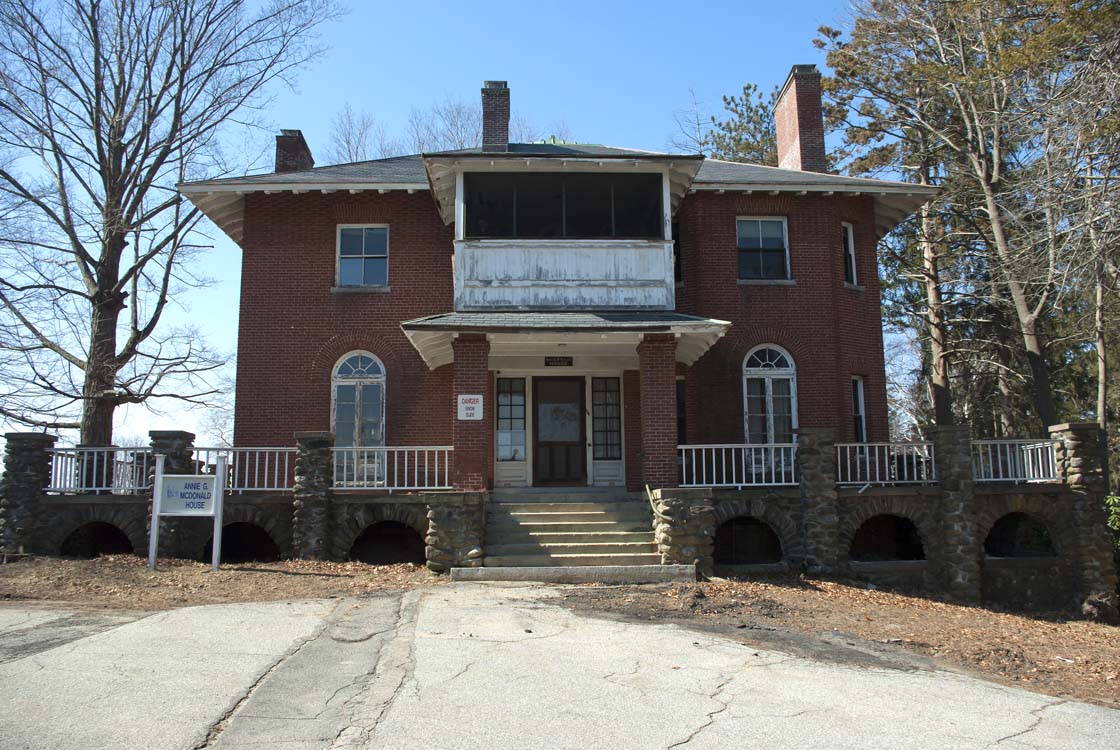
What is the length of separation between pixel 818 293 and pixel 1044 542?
710 cm

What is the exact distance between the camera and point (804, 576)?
13.5 m

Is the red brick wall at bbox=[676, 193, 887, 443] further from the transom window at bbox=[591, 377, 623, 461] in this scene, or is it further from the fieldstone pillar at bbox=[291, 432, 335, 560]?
the fieldstone pillar at bbox=[291, 432, 335, 560]

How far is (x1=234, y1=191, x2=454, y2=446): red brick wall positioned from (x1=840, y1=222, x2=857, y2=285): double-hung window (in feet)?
28.2

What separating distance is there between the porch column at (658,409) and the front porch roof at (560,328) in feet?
1.02

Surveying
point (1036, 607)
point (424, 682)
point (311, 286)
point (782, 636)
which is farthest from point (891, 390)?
point (424, 682)

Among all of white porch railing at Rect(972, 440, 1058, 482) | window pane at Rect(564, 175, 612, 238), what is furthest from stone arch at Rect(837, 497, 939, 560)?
window pane at Rect(564, 175, 612, 238)

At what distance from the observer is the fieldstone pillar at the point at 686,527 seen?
40.4ft

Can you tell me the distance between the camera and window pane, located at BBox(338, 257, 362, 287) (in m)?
17.3

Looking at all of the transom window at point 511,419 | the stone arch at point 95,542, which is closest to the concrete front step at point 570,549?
the transom window at point 511,419

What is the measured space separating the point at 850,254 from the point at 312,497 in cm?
1248

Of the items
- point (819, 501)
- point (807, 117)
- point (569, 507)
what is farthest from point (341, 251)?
point (807, 117)

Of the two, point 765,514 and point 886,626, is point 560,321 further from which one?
point 886,626

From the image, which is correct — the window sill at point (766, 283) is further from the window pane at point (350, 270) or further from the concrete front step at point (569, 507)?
the window pane at point (350, 270)

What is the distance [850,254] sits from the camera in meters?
18.5
